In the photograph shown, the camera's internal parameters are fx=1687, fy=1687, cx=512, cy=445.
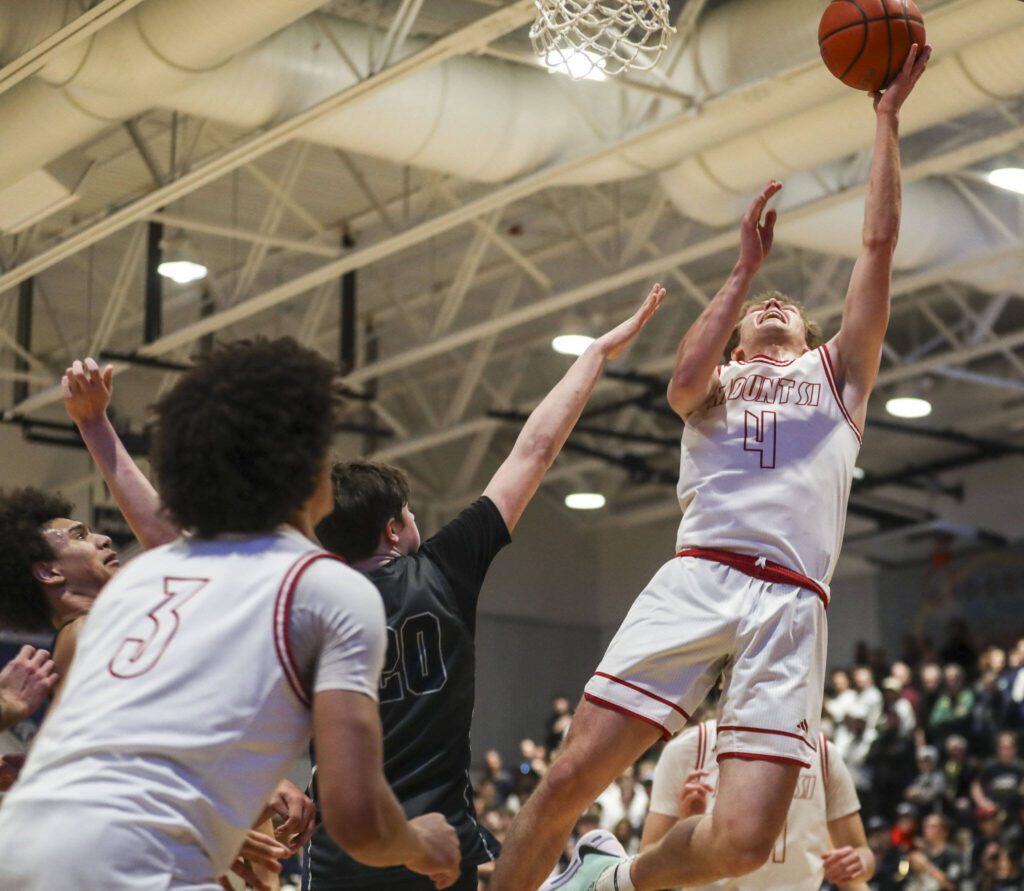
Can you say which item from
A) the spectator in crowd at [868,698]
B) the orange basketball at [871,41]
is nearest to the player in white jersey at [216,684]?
the orange basketball at [871,41]

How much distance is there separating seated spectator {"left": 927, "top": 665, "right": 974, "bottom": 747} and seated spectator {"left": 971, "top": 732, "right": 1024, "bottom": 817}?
1271 mm

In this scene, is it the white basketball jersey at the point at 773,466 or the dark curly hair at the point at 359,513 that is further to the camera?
the white basketball jersey at the point at 773,466

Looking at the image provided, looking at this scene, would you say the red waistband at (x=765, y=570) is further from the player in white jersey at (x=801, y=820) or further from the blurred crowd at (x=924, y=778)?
the blurred crowd at (x=924, y=778)

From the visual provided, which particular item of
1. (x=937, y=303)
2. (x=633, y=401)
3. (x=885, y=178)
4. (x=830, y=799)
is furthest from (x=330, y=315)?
(x=885, y=178)

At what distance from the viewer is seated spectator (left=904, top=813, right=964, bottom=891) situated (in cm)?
1538

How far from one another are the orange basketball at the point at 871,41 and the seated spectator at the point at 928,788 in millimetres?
13250

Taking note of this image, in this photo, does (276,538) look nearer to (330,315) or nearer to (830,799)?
(830,799)

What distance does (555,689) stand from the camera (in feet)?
95.7

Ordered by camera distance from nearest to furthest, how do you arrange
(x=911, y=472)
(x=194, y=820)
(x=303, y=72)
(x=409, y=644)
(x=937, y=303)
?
(x=194, y=820) → (x=409, y=644) → (x=303, y=72) → (x=937, y=303) → (x=911, y=472)

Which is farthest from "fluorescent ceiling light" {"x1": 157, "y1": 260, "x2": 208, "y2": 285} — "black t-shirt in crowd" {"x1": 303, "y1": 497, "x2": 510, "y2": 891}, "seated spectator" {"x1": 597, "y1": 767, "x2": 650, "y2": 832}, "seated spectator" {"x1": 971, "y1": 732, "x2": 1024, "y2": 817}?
"black t-shirt in crowd" {"x1": 303, "y1": 497, "x2": 510, "y2": 891}

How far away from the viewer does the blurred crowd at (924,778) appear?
51.3 ft

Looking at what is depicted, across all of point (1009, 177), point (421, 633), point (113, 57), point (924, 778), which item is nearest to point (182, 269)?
point (113, 57)

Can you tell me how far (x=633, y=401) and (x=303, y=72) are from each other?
8.92 metres

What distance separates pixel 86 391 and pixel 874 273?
2461mm
